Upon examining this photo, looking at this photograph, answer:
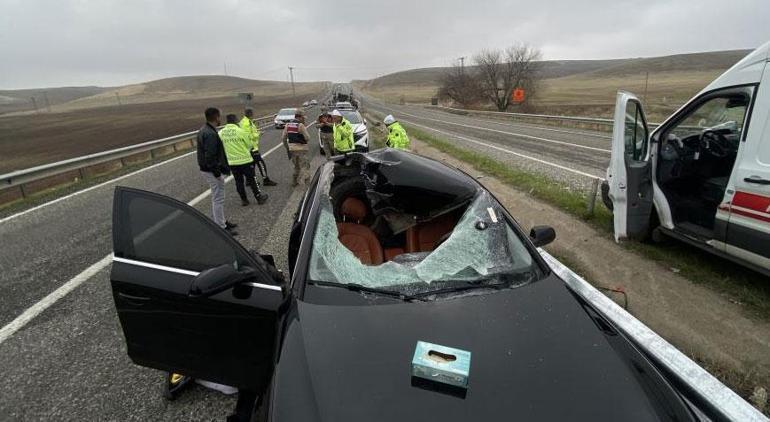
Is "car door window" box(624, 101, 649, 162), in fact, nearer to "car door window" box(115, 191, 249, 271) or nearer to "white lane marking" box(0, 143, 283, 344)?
"car door window" box(115, 191, 249, 271)

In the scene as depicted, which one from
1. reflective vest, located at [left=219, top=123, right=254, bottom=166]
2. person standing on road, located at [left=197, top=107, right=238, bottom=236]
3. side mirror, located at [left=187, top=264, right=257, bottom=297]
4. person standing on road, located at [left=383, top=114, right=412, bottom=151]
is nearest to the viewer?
side mirror, located at [left=187, top=264, right=257, bottom=297]

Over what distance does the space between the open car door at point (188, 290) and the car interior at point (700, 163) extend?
4567 mm

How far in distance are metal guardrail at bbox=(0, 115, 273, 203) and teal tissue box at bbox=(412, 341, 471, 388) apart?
1007cm

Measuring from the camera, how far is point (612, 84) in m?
70.6

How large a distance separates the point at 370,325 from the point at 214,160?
16.8 feet

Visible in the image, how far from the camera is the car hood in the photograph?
1523 mm

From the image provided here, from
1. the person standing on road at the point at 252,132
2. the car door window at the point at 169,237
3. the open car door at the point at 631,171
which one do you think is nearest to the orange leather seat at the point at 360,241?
the car door window at the point at 169,237

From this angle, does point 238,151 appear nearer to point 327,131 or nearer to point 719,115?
point 327,131

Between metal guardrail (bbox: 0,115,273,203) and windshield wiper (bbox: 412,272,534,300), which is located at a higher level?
windshield wiper (bbox: 412,272,534,300)

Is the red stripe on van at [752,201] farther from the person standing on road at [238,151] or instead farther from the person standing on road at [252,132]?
the person standing on road at [252,132]

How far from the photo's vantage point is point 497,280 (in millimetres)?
2346

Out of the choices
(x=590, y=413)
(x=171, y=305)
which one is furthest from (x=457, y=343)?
(x=171, y=305)

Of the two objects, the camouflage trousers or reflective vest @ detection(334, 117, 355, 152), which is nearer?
the camouflage trousers

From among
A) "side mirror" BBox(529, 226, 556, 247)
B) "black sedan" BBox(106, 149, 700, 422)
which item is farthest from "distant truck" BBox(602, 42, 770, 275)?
"black sedan" BBox(106, 149, 700, 422)
